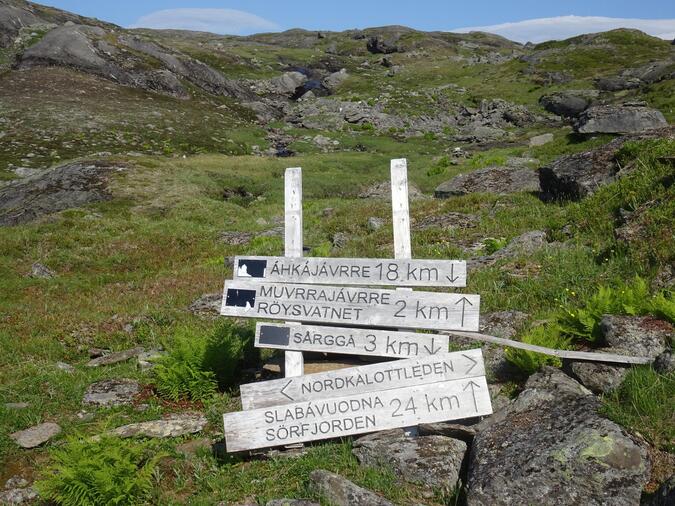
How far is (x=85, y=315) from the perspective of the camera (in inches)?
525

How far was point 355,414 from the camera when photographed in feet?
23.2

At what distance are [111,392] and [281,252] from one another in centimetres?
1015

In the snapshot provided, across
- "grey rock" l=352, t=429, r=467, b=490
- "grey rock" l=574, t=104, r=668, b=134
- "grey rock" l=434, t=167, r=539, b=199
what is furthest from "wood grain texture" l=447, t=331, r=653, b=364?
"grey rock" l=574, t=104, r=668, b=134

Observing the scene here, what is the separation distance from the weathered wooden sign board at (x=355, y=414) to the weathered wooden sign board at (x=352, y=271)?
1259 millimetres

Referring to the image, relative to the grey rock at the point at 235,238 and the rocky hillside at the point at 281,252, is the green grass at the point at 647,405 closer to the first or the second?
the rocky hillside at the point at 281,252

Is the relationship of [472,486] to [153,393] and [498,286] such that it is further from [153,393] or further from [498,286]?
[498,286]

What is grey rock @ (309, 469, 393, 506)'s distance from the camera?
5.59 m

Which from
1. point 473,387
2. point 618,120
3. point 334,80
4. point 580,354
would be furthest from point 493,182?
point 334,80

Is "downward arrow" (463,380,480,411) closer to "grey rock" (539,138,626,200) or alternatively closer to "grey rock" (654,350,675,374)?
"grey rock" (654,350,675,374)

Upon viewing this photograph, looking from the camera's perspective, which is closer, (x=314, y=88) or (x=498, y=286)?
A: (x=498, y=286)

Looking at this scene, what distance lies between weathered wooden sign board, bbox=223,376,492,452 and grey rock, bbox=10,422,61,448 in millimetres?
2670

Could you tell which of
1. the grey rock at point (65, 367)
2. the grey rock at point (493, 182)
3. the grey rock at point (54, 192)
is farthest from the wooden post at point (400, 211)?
the grey rock at point (54, 192)

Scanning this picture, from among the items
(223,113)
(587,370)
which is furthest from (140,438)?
(223,113)

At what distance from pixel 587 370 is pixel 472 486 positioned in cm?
227
